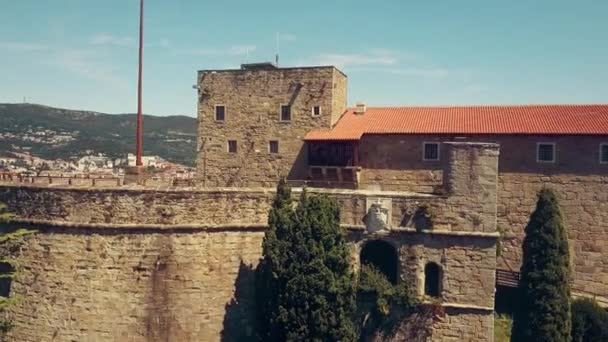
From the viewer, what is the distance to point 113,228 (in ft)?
60.7

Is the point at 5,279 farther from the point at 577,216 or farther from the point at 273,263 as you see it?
the point at 577,216

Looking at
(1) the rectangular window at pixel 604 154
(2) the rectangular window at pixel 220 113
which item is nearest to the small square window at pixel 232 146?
(2) the rectangular window at pixel 220 113

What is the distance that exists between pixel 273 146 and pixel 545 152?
13.7 metres

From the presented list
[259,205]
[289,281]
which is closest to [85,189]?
[259,205]

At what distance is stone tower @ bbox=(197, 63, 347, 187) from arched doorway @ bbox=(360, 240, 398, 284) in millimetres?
8184

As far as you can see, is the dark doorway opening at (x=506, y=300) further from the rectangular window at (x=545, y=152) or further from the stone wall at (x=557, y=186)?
the rectangular window at (x=545, y=152)

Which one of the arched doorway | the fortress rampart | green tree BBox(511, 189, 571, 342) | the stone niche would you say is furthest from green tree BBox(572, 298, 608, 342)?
the stone niche

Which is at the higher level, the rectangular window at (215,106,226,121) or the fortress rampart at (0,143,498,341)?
the rectangular window at (215,106,226,121)

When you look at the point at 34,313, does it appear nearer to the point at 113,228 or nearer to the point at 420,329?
the point at 113,228

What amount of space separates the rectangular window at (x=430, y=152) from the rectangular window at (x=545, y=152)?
179 inches

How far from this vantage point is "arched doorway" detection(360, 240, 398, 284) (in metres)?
19.8

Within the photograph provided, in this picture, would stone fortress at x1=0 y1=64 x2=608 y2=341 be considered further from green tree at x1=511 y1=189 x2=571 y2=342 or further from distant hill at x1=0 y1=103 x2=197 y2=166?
distant hill at x1=0 y1=103 x2=197 y2=166

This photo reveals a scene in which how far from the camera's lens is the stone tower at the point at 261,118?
27.0 metres

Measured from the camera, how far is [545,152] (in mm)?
23203
